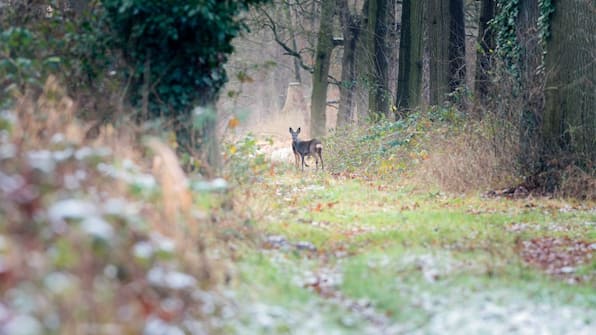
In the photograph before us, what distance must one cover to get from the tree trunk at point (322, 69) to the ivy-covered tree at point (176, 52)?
18727 millimetres

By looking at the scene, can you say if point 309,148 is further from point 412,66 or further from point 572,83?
point 572,83

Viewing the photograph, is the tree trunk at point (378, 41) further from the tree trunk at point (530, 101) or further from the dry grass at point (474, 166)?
Result: the tree trunk at point (530, 101)

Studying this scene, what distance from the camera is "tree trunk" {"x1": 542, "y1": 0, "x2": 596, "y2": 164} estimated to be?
50.3 ft

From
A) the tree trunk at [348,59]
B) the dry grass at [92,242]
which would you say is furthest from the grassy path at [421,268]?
the tree trunk at [348,59]

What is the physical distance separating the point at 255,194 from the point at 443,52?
475 inches

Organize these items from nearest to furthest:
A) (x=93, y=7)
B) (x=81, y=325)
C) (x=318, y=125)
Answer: (x=81, y=325) < (x=93, y=7) < (x=318, y=125)

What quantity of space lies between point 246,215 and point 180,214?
341 cm

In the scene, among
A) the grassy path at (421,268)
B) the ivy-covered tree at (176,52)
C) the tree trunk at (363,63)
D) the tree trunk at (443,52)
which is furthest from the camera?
the tree trunk at (363,63)

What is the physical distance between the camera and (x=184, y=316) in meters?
5.89

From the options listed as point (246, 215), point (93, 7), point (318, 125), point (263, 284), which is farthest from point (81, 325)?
point (318, 125)

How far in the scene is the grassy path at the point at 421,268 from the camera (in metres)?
7.01

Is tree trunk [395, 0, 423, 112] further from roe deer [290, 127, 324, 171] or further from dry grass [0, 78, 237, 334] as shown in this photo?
dry grass [0, 78, 237, 334]

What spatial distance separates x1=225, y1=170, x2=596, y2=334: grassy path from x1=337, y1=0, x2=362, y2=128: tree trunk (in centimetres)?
1641

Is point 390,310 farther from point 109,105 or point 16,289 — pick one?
point 109,105
